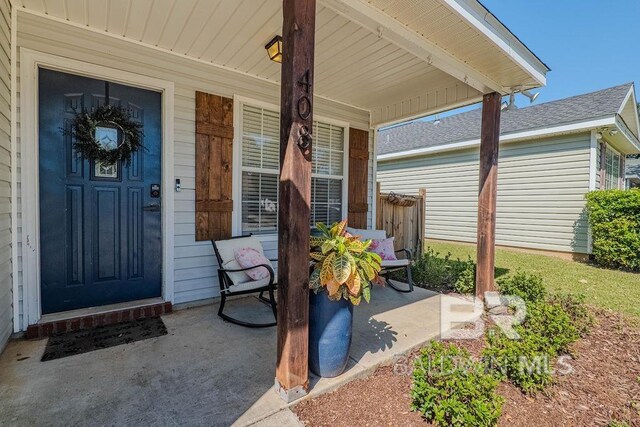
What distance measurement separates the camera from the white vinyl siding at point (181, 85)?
8.43 feet

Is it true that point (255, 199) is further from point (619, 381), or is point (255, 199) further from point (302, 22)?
point (619, 381)

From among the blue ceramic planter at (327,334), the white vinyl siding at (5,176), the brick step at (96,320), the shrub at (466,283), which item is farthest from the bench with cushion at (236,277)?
the shrub at (466,283)

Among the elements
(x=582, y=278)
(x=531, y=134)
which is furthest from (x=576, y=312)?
(x=531, y=134)

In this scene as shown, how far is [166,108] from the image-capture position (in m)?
3.06

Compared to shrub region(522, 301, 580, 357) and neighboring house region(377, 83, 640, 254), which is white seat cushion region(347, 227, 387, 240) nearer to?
shrub region(522, 301, 580, 357)

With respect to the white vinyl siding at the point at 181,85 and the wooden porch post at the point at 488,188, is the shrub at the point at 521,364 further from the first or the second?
the white vinyl siding at the point at 181,85

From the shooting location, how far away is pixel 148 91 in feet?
10.0

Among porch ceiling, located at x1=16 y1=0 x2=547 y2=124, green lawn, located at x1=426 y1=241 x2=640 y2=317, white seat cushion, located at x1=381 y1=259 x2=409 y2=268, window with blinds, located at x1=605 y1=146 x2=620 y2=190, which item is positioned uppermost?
porch ceiling, located at x1=16 y1=0 x2=547 y2=124

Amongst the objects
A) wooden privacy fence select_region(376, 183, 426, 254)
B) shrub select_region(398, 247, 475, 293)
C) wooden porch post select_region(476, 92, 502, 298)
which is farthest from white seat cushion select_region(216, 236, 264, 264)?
wooden porch post select_region(476, 92, 502, 298)

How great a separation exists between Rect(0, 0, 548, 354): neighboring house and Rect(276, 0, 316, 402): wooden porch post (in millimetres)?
84

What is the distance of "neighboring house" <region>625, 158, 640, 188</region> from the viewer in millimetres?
11711

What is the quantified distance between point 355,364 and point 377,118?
3814mm

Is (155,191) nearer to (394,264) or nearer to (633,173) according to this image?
(394,264)

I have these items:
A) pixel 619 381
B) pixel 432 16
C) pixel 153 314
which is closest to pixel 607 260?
pixel 619 381
